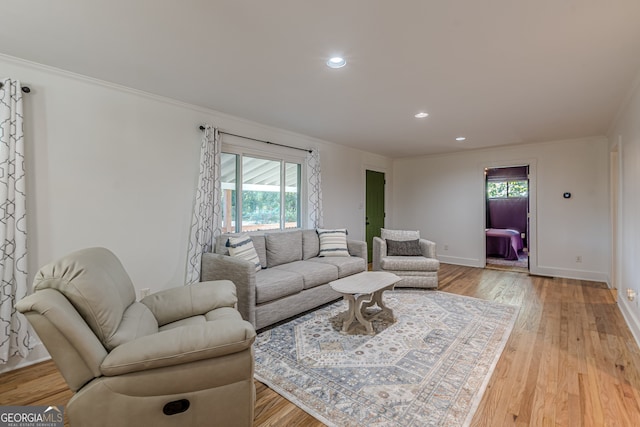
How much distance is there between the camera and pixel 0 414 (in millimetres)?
1548

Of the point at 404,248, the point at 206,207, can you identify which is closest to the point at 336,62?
the point at 206,207

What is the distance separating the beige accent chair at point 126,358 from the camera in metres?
1.23

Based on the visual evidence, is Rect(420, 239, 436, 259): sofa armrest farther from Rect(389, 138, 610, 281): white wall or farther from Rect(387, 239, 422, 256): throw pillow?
Rect(389, 138, 610, 281): white wall

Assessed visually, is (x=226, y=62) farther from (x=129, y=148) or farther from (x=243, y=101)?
(x=129, y=148)

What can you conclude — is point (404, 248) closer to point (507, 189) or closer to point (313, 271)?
point (313, 271)

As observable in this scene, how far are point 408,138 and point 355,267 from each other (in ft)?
7.84

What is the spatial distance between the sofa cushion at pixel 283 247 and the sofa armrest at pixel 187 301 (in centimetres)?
148

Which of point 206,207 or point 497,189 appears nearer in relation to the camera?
point 206,207

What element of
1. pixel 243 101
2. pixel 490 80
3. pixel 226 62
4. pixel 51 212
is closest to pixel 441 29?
pixel 490 80

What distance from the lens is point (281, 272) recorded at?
332 centimetres

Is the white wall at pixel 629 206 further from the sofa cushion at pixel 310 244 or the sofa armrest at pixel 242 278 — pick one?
the sofa armrest at pixel 242 278

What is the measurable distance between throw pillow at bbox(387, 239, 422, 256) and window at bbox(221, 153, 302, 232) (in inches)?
61.1

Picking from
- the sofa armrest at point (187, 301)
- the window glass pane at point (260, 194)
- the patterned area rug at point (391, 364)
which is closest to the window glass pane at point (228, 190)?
the window glass pane at point (260, 194)

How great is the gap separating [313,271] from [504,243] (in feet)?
17.7
